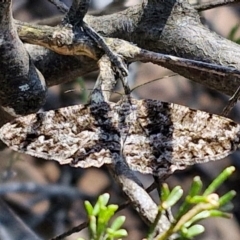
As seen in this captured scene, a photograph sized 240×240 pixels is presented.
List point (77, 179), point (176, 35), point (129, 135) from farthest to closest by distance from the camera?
point (77, 179), point (176, 35), point (129, 135)

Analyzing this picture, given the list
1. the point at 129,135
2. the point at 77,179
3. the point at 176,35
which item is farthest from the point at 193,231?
the point at 77,179

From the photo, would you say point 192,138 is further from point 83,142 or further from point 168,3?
point 168,3

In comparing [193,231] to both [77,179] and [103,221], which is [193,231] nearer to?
[103,221]

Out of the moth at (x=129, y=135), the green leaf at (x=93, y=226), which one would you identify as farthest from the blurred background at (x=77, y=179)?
the green leaf at (x=93, y=226)

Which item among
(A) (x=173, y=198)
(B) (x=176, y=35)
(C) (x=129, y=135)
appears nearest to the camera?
(A) (x=173, y=198)

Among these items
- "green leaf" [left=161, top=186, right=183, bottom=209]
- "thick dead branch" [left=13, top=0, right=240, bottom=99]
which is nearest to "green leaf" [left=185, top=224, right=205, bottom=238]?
"green leaf" [left=161, top=186, right=183, bottom=209]

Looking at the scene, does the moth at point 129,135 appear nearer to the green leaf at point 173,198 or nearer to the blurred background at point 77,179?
the green leaf at point 173,198
